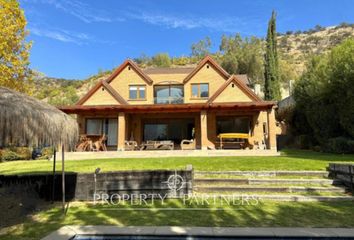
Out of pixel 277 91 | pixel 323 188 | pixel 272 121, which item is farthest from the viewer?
pixel 277 91

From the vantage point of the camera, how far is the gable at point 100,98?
24.2 metres

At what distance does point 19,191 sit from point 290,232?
7.91 meters

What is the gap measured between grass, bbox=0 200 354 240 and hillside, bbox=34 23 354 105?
1992 inches

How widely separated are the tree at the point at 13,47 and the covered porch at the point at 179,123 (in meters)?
3.92

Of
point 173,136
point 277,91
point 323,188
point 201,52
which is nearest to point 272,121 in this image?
point 173,136

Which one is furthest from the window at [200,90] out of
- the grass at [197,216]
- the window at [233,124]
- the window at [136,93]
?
the grass at [197,216]

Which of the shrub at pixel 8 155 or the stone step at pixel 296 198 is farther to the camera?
the shrub at pixel 8 155

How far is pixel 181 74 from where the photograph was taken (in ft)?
87.4

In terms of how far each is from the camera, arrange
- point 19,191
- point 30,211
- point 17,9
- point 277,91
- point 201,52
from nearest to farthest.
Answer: point 30,211 < point 19,191 < point 17,9 < point 277,91 < point 201,52

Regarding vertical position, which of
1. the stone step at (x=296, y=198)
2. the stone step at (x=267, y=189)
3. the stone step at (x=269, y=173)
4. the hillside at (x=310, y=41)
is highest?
the hillside at (x=310, y=41)

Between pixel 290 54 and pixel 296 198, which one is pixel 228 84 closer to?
pixel 296 198

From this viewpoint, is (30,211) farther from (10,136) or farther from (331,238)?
(331,238)

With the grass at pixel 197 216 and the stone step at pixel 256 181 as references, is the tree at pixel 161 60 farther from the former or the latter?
the grass at pixel 197 216

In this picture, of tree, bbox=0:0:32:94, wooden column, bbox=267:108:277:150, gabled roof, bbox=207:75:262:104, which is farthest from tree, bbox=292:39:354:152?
tree, bbox=0:0:32:94
